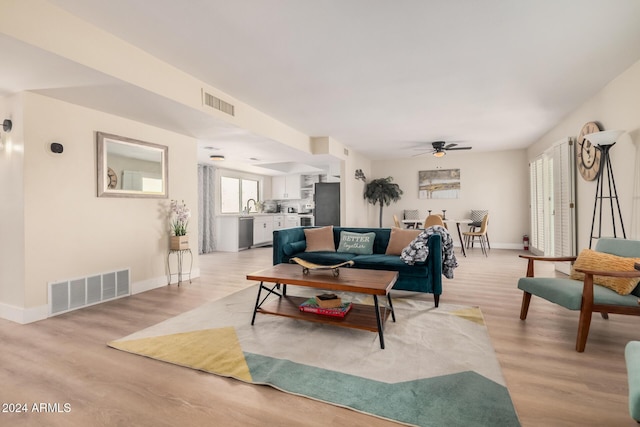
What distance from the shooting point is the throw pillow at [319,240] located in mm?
4445

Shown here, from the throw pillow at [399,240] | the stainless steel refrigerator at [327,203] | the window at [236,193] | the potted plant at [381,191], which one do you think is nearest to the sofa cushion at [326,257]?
the throw pillow at [399,240]

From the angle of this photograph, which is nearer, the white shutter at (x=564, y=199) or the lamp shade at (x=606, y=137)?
the lamp shade at (x=606, y=137)

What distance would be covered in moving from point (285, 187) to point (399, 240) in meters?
6.63

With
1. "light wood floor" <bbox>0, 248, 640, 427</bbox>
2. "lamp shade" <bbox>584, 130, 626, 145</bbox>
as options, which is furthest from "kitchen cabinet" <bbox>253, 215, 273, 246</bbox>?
"lamp shade" <bbox>584, 130, 626, 145</bbox>

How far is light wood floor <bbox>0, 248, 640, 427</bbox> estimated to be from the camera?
5.19ft

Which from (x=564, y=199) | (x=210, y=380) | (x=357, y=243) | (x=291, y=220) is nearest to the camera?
(x=210, y=380)

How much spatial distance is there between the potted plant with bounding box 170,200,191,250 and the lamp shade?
17.4 ft

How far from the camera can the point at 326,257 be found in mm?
4016

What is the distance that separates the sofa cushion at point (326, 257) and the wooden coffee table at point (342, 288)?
908mm

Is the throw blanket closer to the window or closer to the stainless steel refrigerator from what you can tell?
the stainless steel refrigerator

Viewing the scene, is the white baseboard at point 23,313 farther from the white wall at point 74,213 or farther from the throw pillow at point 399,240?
the throw pillow at point 399,240

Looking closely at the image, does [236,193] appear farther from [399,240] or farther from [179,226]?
[399,240]

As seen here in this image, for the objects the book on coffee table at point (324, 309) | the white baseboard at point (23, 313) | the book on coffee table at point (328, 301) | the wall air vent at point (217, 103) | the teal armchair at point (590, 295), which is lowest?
the white baseboard at point (23, 313)

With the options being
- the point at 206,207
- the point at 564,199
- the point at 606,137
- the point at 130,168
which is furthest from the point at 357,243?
the point at 206,207
